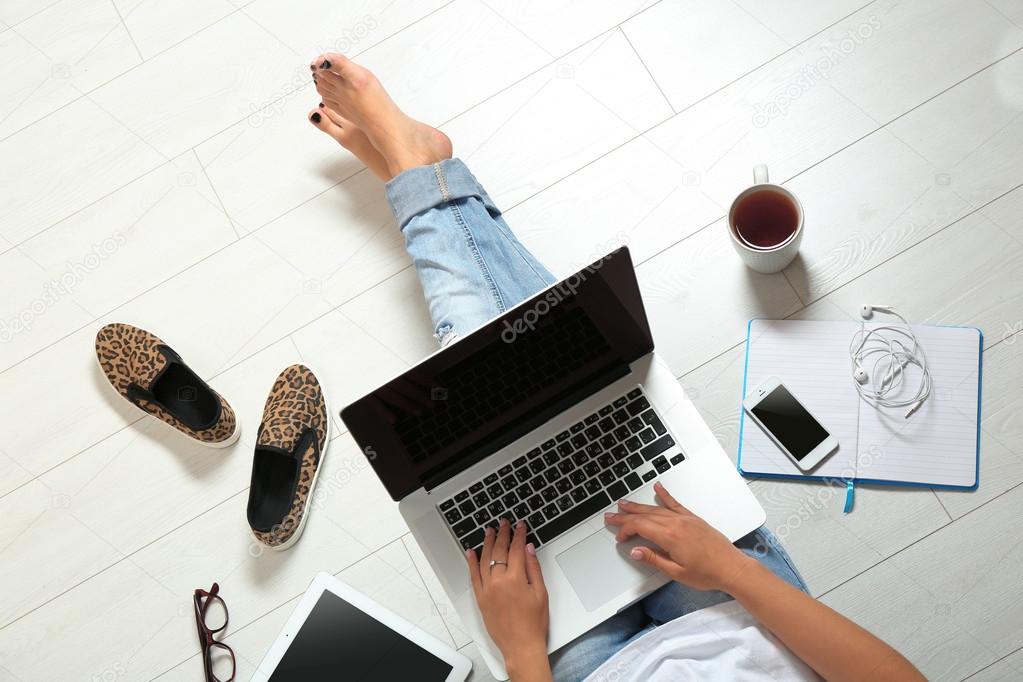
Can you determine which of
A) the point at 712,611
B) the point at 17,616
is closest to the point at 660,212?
the point at 712,611

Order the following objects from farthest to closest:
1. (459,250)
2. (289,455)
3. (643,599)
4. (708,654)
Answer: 1. (289,455)
2. (459,250)
3. (643,599)
4. (708,654)

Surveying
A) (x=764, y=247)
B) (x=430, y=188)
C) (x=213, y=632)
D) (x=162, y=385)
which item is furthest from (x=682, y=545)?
(x=162, y=385)

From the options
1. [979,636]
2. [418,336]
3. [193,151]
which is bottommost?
[979,636]

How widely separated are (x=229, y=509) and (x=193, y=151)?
2.05 feet

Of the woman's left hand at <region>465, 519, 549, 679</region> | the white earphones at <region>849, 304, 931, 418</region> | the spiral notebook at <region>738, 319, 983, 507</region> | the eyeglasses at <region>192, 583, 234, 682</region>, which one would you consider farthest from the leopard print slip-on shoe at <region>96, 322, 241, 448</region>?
the white earphones at <region>849, 304, 931, 418</region>

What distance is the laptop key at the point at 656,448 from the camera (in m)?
0.98

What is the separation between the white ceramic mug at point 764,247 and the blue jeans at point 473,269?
0.88ft

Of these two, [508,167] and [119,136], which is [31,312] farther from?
[508,167]

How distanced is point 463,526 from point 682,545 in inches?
10.7

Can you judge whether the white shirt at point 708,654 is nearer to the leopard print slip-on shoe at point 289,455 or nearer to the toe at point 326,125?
the leopard print slip-on shoe at point 289,455

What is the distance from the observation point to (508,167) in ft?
4.32

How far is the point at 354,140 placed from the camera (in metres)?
1.30

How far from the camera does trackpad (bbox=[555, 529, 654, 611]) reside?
3.18ft

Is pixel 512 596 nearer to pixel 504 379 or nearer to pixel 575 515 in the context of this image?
pixel 575 515
